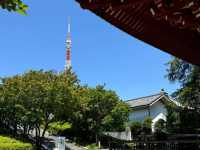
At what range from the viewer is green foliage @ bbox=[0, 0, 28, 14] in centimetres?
411

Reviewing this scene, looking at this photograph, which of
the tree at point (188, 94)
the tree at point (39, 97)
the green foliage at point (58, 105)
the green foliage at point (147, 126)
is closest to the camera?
the tree at point (188, 94)

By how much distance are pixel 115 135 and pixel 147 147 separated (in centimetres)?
3379

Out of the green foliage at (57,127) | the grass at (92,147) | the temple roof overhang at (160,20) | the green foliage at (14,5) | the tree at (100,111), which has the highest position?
the tree at (100,111)

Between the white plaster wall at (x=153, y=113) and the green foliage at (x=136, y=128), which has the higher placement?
the white plaster wall at (x=153, y=113)

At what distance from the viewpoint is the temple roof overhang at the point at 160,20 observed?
3.16 m

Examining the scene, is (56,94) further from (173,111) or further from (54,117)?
(173,111)

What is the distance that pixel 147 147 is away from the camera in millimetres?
13211

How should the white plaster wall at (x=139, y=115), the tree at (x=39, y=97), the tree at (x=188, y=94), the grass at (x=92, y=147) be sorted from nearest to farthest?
the tree at (x=188, y=94) < the tree at (x=39, y=97) < the grass at (x=92, y=147) < the white plaster wall at (x=139, y=115)

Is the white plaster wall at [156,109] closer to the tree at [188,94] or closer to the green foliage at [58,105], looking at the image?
the green foliage at [58,105]

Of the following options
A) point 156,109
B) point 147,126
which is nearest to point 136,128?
point 147,126

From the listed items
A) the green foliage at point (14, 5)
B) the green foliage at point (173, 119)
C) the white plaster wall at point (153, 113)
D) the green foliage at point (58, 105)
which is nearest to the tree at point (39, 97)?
the green foliage at point (58, 105)

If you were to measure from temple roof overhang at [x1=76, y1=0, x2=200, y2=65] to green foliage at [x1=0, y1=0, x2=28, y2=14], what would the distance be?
953 millimetres

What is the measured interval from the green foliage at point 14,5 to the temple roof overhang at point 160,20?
95 centimetres

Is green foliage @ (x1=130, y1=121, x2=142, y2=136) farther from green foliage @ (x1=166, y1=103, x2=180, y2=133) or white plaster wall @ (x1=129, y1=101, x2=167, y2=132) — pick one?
green foliage @ (x1=166, y1=103, x2=180, y2=133)
